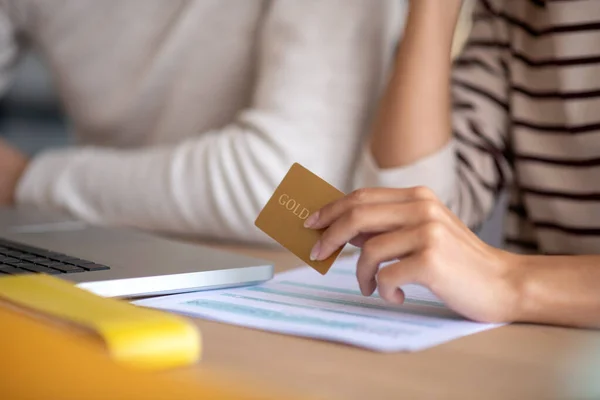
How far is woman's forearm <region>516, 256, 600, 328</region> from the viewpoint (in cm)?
57

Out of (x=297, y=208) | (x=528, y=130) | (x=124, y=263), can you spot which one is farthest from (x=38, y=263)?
(x=528, y=130)

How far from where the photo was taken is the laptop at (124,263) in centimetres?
61

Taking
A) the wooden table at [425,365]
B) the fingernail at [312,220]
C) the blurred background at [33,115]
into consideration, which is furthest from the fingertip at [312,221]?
the blurred background at [33,115]

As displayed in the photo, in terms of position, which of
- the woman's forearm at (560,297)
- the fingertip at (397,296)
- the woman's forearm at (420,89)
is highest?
the woman's forearm at (420,89)

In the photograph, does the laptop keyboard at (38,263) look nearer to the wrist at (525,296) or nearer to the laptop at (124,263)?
the laptop at (124,263)

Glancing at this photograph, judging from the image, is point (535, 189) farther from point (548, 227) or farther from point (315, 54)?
point (315, 54)

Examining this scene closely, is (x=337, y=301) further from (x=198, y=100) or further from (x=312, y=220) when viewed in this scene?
(x=198, y=100)

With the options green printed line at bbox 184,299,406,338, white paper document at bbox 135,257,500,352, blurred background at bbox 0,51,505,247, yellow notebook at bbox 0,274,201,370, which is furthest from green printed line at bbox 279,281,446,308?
blurred background at bbox 0,51,505,247

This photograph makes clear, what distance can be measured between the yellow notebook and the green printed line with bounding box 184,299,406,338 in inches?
4.8

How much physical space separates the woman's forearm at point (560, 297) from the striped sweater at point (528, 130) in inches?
12.5

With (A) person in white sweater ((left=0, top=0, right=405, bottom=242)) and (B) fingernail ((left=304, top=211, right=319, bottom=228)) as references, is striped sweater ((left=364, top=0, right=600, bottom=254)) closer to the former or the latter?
(A) person in white sweater ((left=0, top=0, right=405, bottom=242))

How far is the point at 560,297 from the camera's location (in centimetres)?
58

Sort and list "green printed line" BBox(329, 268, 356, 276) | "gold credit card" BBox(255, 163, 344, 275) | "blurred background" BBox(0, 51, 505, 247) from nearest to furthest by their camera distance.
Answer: "gold credit card" BBox(255, 163, 344, 275) → "green printed line" BBox(329, 268, 356, 276) → "blurred background" BBox(0, 51, 505, 247)

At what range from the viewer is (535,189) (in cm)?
97
